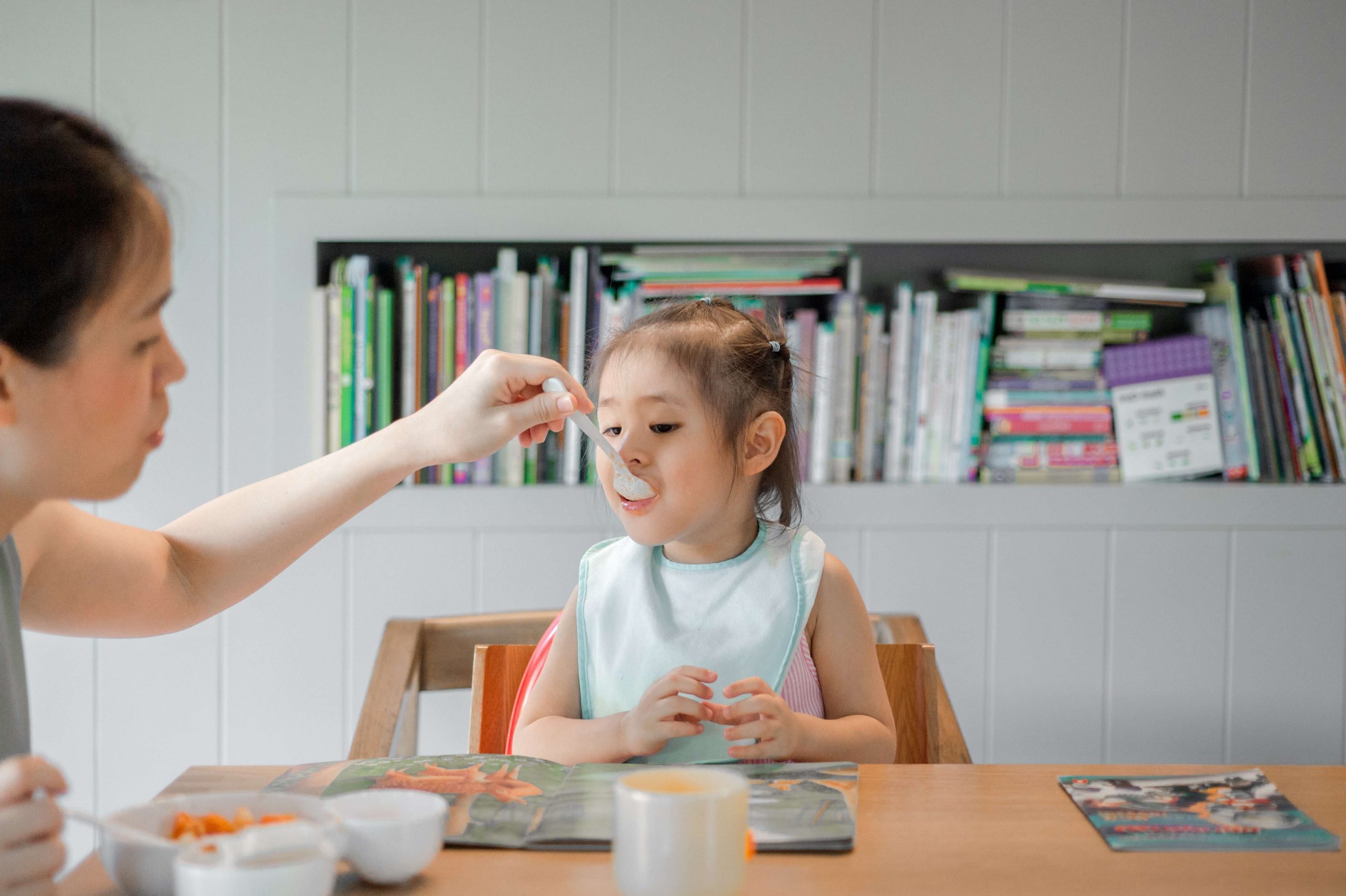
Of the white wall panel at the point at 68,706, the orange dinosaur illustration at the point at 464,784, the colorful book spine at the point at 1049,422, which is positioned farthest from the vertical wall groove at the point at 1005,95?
the white wall panel at the point at 68,706

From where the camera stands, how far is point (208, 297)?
2.14 metres

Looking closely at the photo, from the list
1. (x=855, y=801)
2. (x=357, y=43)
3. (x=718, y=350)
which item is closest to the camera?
(x=855, y=801)

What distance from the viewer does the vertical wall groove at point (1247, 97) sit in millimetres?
2154

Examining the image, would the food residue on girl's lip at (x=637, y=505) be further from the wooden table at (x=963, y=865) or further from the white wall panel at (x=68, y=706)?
the white wall panel at (x=68, y=706)

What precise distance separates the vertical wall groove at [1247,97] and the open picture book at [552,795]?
67.4 inches

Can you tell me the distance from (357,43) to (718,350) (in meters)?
1.18

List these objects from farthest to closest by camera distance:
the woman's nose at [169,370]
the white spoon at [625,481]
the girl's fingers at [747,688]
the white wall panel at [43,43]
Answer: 1. the white wall panel at [43,43]
2. the white spoon at [625,481]
3. the girl's fingers at [747,688]
4. the woman's nose at [169,370]

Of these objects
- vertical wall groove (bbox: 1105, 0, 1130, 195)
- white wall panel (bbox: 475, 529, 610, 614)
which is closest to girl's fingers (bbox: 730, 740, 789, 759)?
white wall panel (bbox: 475, 529, 610, 614)

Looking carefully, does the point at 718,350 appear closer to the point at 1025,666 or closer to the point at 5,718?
the point at 5,718

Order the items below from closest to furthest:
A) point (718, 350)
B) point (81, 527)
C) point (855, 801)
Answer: point (855, 801) < point (81, 527) < point (718, 350)

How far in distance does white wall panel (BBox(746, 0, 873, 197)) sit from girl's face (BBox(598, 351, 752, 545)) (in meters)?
0.94

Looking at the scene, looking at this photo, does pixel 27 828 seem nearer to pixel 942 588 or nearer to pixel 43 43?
pixel 942 588

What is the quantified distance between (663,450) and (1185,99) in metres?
1.48

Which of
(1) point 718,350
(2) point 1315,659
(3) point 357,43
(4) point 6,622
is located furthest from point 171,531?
(2) point 1315,659
